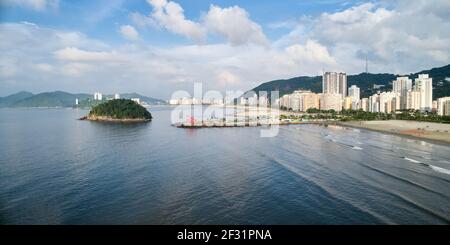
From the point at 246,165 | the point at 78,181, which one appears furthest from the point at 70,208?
the point at 246,165

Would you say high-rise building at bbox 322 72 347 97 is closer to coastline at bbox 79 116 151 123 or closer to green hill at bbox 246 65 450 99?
green hill at bbox 246 65 450 99

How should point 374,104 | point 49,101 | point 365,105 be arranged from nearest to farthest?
point 374,104, point 365,105, point 49,101

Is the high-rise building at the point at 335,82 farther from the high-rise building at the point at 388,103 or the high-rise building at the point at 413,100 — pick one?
the high-rise building at the point at 413,100

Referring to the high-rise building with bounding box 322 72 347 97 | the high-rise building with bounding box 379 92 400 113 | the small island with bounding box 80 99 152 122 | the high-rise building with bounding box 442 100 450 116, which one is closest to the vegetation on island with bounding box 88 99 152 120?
the small island with bounding box 80 99 152 122

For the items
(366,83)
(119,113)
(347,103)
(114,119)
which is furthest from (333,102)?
(366,83)

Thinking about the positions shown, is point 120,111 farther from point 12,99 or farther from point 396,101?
point 12,99

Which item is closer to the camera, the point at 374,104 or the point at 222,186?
the point at 222,186

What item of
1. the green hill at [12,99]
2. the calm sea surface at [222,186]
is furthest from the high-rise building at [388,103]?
the green hill at [12,99]
